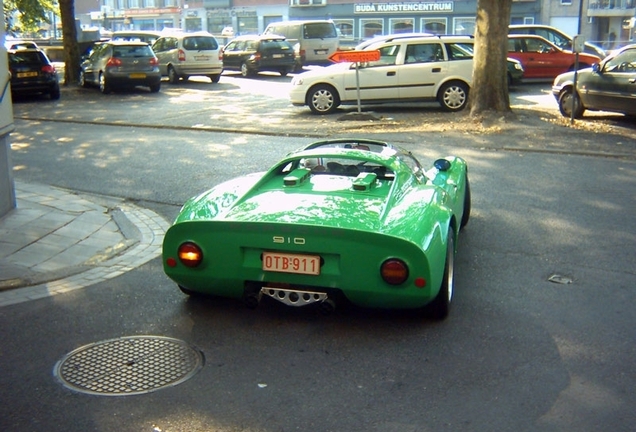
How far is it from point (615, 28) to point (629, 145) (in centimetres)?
4924

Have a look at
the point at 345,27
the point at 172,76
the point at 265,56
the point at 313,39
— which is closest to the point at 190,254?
the point at 172,76

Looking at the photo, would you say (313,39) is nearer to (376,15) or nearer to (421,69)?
(421,69)

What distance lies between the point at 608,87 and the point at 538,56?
976cm

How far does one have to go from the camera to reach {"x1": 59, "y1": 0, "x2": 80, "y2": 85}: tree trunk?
89.7ft

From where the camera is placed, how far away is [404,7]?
61281mm

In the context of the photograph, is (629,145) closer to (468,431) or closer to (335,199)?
(335,199)

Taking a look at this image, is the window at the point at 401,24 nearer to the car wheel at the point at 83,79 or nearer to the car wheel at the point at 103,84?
the car wheel at the point at 83,79

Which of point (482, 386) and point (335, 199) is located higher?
point (335, 199)

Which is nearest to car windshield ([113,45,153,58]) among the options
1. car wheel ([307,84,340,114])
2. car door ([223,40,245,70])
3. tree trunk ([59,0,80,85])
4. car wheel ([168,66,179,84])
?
car wheel ([168,66,179,84])

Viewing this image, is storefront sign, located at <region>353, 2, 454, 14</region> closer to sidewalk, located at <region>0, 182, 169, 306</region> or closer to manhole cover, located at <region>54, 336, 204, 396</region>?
sidewalk, located at <region>0, 182, 169, 306</region>

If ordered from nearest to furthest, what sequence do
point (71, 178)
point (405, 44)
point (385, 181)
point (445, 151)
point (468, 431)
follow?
point (468, 431) → point (385, 181) → point (71, 178) → point (445, 151) → point (405, 44)

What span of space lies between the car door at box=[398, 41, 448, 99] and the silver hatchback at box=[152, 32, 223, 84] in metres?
11.8

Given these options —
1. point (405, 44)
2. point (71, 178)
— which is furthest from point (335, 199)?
point (405, 44)

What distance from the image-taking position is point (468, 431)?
159 inches
